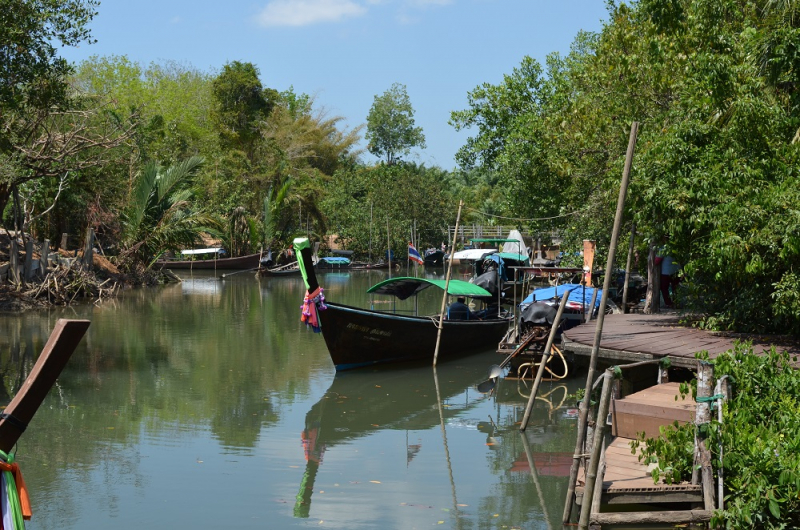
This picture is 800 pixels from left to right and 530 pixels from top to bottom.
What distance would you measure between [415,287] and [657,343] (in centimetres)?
924

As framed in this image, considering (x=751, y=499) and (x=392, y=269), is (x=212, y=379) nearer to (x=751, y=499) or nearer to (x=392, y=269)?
(x=751, y=499)

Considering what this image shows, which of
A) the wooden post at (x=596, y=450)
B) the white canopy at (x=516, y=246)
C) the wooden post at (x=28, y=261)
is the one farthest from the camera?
the white canopy at (x=516, y=246)

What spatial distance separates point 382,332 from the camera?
1592 cm

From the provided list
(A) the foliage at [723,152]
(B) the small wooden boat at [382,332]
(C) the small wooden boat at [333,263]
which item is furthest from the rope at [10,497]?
(C) the small wooden boat at [333,263]

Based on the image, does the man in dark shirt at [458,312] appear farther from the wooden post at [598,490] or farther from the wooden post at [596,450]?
the wooden post at [596,450]

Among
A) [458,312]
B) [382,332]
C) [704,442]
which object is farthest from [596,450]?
[458,312]

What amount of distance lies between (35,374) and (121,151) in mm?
31422

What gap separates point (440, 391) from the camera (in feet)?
47.9

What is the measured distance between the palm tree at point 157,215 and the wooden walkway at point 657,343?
2303 cm

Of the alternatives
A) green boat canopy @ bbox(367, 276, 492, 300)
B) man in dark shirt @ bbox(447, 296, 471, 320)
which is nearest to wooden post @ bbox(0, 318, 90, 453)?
green boat canopy @ bbox(367, 276, 492, 300)

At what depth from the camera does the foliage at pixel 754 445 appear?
638cm

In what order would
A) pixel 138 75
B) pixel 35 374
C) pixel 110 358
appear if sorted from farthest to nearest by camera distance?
pixel 138 75, pixel 110 358, pixel 35 374

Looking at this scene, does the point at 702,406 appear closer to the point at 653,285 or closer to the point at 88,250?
the point at 653,285

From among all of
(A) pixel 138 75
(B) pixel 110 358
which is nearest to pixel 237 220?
(A) pixel 138 75
